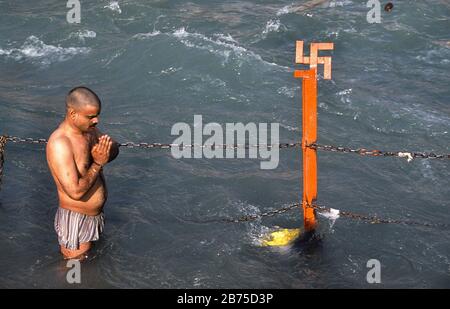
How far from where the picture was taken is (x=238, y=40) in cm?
1535

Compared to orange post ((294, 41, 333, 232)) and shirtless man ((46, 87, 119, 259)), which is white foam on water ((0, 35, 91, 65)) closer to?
shirtless man ((46, 87, 119, 259))

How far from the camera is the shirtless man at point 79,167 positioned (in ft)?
19.1

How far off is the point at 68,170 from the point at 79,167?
219 millimetres

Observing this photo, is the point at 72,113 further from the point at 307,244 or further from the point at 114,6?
the point at 114,6

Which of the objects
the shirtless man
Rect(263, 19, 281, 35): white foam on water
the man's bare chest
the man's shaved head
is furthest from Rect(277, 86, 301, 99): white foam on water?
the man's shaved head

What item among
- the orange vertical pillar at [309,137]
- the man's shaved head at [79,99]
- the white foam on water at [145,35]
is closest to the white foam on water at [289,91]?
the white foam on water at [145,35]

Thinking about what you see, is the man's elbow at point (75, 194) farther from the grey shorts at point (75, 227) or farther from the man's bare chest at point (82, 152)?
the grey shorts at point (75, 227)

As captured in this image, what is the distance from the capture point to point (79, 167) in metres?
6.04

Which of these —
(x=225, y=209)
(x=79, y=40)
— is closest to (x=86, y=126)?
(x=225, y=209)

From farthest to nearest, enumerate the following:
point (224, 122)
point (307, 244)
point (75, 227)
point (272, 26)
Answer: point (272, 26), point (224, 122), point (307, 244), point (75, 227)

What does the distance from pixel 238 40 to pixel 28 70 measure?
17.0 ft

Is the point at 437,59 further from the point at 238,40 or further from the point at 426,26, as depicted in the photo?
the point at 238,40

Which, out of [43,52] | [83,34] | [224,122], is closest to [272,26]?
[83,34]

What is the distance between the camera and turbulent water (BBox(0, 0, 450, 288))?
7160 millimetres
